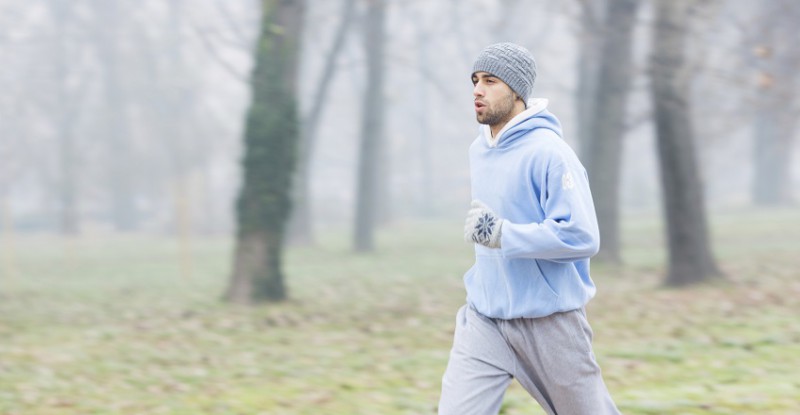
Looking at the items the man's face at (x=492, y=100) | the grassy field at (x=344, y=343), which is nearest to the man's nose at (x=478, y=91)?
the man's face at (x=492, y=100)

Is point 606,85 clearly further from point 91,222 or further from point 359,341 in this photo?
point 91,222

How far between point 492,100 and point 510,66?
15 centimetres

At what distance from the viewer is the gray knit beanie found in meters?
4.23

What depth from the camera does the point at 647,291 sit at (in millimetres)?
13883

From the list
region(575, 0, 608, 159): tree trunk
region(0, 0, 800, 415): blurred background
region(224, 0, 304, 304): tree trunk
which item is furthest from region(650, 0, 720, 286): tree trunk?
region(224, 0, 304, 304): tree trunk

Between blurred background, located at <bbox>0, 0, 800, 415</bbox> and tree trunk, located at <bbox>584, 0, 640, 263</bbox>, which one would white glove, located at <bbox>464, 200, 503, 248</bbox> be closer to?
blurred background, located at <bbox>0, 0, 800, 415</bbox>

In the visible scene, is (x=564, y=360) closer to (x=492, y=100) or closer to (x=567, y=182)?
(x=567, y=182)

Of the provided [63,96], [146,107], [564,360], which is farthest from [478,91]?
[146,107]

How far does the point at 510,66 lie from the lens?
422cm

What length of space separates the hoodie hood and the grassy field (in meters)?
2.97

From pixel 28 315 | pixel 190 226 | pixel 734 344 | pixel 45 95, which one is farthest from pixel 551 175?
pixel 45 95

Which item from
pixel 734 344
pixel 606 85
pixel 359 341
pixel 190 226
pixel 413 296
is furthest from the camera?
pixel 190 226

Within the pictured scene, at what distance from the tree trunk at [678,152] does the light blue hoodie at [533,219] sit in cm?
965

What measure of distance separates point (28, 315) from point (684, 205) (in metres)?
7.95
